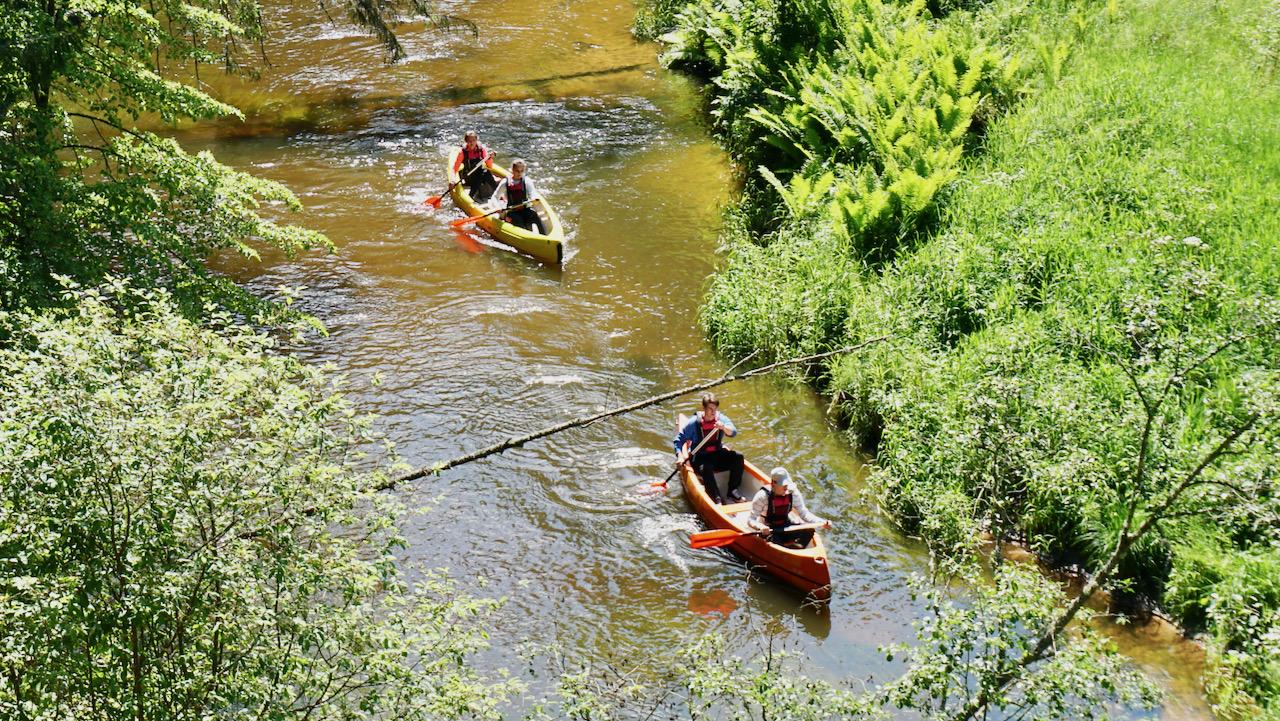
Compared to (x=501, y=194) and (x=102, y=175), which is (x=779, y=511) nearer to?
(x=102, y=175)

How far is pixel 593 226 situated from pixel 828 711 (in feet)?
34.4

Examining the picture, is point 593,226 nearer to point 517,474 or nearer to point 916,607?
point 517,474

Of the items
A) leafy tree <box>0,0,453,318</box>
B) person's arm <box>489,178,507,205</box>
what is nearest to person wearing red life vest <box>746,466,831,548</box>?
leafy tree <box>0,0,453,318</box>

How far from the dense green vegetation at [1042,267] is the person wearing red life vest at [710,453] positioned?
1511 millimetres

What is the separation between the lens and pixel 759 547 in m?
8.73

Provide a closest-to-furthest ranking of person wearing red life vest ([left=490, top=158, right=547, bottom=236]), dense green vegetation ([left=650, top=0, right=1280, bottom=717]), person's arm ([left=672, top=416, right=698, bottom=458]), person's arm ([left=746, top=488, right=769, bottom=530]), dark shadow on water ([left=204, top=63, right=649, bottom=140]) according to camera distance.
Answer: dense green vegetation ([left=650, top=0, right=1280, bottom=717]) → person's arm ([left=746, top=488, right=769, bottom=530]) → person's arm ([left=672, top=416, right=698, bottom=458]) → person wearing red life vest ([left=490, top=158, right=547, bottom=236]) → dark shadow on water ([left=204, top=63, right=649, bottom=140])

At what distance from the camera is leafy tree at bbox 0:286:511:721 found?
4.16m

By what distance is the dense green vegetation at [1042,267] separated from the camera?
7.90 meters

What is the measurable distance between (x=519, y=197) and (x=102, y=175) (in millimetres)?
6978

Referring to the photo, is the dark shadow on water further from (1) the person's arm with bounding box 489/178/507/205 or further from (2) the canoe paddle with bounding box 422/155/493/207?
(1) the person's arm with bounding box 489/178/507/205

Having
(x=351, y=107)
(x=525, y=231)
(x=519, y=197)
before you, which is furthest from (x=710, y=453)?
(x=351, y=107)

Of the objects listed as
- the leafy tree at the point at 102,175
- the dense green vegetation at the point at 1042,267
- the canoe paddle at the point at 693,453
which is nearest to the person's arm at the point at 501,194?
the dense green vegetation at the point at 1042,267

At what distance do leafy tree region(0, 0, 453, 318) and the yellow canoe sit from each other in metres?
4.82

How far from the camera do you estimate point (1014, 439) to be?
339 inches
